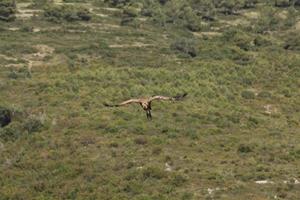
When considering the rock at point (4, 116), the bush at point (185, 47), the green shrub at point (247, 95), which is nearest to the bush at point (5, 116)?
the rock at point (4, 116)

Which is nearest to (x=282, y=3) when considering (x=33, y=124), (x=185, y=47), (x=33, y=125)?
(x=185, y=47)

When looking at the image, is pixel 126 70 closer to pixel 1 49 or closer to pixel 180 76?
pixel 180 76

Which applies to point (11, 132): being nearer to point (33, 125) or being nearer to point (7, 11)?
point (33, 125)

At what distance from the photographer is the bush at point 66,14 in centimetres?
8706

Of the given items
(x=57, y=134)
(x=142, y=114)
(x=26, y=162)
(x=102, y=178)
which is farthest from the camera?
(x=142, y=114)

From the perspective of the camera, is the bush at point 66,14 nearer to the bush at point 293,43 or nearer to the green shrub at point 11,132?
the bush at point 293,43

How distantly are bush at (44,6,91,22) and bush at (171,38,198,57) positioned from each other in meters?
18.0

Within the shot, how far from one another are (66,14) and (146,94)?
117 feet

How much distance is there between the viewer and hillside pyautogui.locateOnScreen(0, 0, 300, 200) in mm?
35219

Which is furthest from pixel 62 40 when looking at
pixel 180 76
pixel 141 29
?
pixel 180 76

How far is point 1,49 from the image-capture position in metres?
69.6

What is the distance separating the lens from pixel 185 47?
74.0m

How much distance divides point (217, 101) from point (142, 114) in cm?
1011

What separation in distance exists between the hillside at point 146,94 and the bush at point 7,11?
0.61ft
